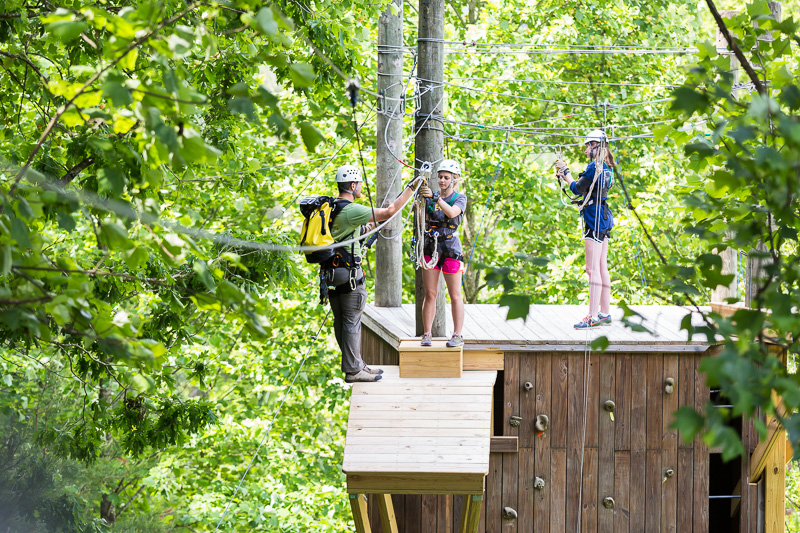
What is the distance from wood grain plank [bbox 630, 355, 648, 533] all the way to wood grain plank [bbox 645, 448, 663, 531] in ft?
0.10

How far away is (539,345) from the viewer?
6.28m

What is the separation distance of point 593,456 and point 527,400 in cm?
69

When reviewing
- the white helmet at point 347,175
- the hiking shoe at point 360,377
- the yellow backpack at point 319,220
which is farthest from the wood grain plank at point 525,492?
the white helmet at point 347,175

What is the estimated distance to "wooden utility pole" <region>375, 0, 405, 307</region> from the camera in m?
7.73

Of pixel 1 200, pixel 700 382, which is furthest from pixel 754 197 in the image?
pixel 700 382

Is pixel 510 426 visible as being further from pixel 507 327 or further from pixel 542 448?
pixel 507 327

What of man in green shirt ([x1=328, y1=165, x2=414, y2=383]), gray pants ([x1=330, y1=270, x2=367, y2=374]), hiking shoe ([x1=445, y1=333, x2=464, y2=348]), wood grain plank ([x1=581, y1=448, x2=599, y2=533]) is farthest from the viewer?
wood grain plank ([x1=581, y1=448, x2=599, y2=533])

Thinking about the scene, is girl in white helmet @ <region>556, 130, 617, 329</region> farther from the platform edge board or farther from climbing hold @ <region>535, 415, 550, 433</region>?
the platform edge board

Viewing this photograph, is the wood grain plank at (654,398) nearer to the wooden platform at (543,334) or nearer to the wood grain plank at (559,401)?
the wooden platform at (543,334)

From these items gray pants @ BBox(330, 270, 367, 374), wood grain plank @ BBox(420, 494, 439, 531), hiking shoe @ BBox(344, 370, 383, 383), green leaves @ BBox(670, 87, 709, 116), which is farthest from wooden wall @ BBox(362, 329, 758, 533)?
green leaves @ BBox(670, 87, 709, 116)

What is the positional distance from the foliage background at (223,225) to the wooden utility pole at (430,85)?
494 millimetres

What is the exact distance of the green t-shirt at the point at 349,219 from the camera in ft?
16.9

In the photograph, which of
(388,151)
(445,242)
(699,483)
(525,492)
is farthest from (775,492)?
(388,151)

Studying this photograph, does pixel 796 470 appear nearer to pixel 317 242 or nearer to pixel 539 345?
pixel 539 345
